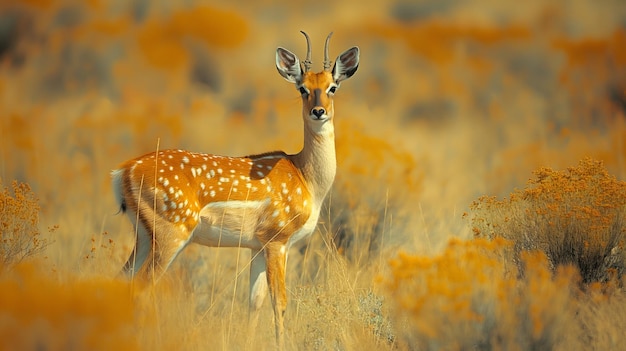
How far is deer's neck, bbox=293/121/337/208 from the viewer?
764 cm

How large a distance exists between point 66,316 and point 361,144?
20.1 ft

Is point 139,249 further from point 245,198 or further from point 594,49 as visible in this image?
point 594,49

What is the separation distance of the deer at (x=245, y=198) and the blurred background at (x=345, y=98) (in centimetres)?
130

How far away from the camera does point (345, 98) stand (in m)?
23.3

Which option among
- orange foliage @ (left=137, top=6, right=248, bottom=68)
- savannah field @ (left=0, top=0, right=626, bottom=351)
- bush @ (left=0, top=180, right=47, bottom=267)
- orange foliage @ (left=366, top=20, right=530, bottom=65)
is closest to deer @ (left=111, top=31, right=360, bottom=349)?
savannah field @ (left=0, top=0, right=626, bottom=351)

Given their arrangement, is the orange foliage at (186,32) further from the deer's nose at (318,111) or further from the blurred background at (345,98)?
the deer's nose at (318,111)

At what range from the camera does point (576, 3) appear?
37.5 m

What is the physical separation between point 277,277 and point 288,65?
200 centimetres

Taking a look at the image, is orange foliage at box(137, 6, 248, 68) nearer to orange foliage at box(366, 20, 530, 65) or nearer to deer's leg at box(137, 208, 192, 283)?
orange foliage at box(366, 20, 530, 65)

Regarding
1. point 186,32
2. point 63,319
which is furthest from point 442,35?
point 63,319

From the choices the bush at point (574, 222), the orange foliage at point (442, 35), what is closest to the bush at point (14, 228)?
the bush at point (574, 222)

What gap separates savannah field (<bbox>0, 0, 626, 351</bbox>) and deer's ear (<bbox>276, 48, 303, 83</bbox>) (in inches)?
64.6

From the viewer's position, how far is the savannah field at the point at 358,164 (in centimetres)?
538

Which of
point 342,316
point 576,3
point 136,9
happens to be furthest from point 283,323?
point 576,3
